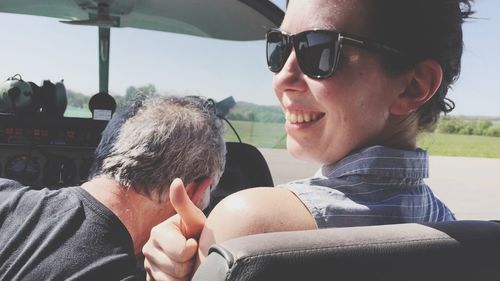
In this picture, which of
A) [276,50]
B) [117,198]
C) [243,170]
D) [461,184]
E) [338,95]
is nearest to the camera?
[338,95]

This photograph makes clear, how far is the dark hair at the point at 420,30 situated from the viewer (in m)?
1.08

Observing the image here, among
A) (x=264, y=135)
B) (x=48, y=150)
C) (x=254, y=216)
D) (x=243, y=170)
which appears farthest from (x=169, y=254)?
(x=48, y=150)

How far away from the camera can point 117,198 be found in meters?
1.75

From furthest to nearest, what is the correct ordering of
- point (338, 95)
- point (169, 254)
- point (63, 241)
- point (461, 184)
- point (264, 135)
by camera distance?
point (461, 184) < point (264, 135) < point (63, 241) < point (338, 95) < point (169, 254)

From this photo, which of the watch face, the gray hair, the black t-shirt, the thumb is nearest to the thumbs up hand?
the thumb

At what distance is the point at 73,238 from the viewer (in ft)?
5.00

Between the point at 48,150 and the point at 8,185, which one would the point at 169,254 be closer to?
the point at 8,185

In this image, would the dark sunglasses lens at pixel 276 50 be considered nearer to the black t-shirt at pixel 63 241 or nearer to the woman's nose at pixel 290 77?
the woman's nose at pixel 290 77

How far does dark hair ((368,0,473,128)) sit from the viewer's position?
3.55 ft

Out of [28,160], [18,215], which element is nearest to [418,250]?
[18,215]

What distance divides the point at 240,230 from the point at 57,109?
344 centimetres

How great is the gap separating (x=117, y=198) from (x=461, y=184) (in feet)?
48.4

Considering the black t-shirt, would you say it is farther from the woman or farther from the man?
the woman

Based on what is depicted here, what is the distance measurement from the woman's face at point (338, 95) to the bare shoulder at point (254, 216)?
245 millimetres
